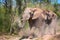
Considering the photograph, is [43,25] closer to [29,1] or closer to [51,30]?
[51,30]

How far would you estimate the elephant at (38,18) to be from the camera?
263 inches

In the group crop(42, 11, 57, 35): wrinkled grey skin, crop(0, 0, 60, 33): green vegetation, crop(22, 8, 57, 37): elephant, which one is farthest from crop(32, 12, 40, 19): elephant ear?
crop(0, 0, 60, 33): green vegetation

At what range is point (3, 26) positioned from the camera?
32.3 feet

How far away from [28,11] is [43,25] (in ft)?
2.69

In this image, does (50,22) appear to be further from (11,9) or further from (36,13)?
(11,9)

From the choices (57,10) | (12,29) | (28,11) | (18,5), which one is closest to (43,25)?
(28,11)

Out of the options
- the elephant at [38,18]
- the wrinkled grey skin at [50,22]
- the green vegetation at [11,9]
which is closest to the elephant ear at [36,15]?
the elephant at [38,18]

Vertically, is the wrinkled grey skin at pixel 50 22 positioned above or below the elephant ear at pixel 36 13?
below

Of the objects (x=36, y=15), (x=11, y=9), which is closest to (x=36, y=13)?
(x=36, y=15)

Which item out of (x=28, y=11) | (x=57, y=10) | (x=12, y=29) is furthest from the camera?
(x=57, y=10)

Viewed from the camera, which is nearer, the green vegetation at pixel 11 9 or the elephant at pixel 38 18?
the elephant at pixel 38 18

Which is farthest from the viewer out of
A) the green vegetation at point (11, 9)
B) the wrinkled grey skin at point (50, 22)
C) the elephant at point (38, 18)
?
the green vegetation at point (11, 9)

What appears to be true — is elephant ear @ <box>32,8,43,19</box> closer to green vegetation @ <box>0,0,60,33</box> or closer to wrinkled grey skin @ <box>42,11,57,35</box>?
wrinkled grey skin @ <box>42,11,57,35</box>

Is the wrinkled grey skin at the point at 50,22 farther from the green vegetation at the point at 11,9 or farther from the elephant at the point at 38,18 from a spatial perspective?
the green vegetation at the point at 11,9
